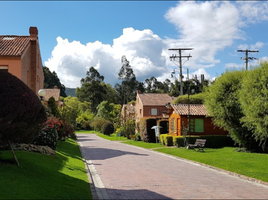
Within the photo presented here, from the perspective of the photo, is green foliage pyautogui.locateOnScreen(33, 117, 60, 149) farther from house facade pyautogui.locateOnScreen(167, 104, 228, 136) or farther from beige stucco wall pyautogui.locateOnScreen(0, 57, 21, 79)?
house facade pyautogui.locateOnScreen(167, 104, 228, 136)

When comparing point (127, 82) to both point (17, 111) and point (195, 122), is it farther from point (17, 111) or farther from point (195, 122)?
point (17, 111)

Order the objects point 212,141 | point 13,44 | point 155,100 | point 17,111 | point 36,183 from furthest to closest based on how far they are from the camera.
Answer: point 155,100 < point 212,141 < point 13,44 < point 17,111 < point 36,183

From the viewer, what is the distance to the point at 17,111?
9.80 m

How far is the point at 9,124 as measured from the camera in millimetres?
9656

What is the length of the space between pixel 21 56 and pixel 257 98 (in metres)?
15.8

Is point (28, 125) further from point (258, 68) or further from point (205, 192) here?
point (258, 68)

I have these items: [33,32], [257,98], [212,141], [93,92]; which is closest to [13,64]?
[33,32]

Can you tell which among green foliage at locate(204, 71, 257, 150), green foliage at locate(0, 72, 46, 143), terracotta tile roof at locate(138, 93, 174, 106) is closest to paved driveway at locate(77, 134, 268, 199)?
green foliage at locate(0, 72, 46, 143)

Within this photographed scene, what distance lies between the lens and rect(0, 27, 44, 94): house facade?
67.7 feet

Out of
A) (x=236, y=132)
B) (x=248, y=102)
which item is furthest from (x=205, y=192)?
(x=236, y=132)

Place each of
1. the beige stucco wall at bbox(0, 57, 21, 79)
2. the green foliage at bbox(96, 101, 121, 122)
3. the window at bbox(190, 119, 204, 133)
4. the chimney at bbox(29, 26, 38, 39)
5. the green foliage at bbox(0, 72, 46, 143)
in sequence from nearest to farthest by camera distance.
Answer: the green foliage at bbox(0, 72, 46, 143) < the beige stucco wall at bbox(0, 57, 21, 79) < the chimney at bbox(29, 26, 38, 39) < the window at bbox(190, 119, 204, 133) < the green foliage at bbox(96, 101, 121, 122)

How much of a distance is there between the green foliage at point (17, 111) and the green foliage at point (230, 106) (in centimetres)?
1719

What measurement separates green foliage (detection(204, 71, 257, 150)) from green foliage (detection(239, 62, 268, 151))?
3415mm

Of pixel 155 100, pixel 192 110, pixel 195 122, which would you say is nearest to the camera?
pixel 195 122
